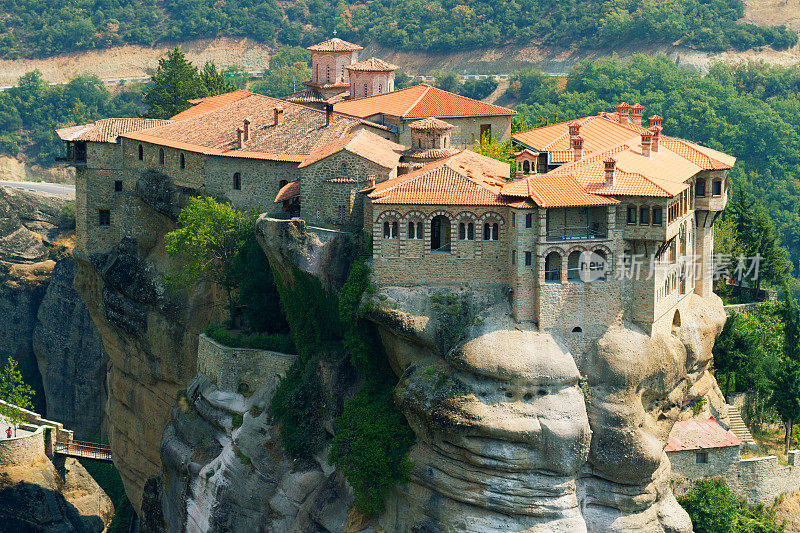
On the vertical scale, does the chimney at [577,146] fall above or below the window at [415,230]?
above

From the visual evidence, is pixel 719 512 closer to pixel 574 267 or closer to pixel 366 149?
pixel 574 267

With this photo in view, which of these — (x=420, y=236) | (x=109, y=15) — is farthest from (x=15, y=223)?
(x=109, y=15)

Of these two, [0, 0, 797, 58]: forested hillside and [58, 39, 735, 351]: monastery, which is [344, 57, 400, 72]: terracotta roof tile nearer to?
[58, 39, 735, 351]: monastery

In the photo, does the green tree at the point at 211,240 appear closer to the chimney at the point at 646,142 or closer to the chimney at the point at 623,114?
the chimney at the point at 623,114

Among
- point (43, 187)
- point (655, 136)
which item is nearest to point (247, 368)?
point (655, 136)

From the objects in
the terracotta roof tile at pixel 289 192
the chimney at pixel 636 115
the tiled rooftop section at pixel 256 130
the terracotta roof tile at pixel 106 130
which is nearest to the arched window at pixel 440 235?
the terracotta roof tile at pixel 289 192

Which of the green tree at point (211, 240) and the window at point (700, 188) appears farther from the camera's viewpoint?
the green tree at point (211, 240)

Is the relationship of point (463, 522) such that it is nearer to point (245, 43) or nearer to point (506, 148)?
point (506, 148)
